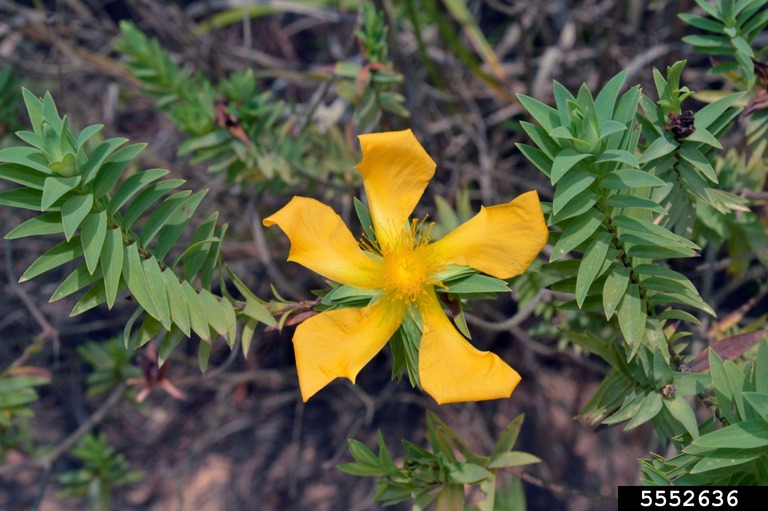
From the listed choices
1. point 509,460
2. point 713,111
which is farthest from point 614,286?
point 509,460

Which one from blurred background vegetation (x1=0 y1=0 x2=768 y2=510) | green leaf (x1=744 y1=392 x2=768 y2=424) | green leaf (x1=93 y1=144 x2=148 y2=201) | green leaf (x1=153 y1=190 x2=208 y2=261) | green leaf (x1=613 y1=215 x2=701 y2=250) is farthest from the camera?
blurred background vegetation (x1=0 y1=0 x2=768 y2=510)

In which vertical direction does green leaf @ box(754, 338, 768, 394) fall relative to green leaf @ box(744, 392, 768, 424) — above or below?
below

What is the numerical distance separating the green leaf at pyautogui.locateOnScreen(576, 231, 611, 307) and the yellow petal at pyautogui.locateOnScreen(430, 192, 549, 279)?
9cm

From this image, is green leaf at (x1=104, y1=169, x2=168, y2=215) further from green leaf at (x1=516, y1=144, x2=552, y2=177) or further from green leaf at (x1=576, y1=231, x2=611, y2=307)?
green leaf at (x1=576, y1=231, x2=611, y2=307)

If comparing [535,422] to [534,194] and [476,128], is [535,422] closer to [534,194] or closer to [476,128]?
[476,128]

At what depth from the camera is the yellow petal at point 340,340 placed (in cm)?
136

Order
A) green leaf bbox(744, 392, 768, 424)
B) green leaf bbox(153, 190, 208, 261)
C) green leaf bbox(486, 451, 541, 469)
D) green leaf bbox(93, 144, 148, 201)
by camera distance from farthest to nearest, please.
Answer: green leaf bbox(486, 451, 541, 469), green leaf bbox(153, 190, 208, 261), green leaf bbox(93, 144, 148, 201), green leaf bbox(744, 392, 768, 424)

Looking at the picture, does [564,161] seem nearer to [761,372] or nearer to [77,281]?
[761,372]

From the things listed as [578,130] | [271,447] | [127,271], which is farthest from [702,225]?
[271,447]

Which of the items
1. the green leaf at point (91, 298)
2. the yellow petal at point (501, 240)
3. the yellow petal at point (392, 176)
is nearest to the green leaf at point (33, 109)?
the green leaf at point (91, 298)

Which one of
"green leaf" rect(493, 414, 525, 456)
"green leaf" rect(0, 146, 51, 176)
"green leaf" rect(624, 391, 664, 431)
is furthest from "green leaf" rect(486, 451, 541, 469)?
"green leaf" rect(0, 146, 51, 176)

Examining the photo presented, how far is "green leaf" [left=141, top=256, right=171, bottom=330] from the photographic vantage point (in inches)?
52.5

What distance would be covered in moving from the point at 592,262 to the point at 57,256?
107cm

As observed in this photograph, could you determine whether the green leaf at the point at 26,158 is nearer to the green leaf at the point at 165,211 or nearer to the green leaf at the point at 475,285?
the green leaf at the point at 165,211
